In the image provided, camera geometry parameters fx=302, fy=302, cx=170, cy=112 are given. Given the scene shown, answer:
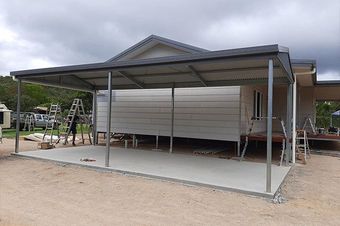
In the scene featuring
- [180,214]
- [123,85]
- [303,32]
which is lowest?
[180,214]

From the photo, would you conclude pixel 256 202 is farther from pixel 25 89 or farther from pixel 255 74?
pixel 25 89

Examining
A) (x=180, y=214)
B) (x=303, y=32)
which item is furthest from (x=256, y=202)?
(x=303, y=32)

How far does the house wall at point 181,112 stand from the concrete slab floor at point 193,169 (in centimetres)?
207

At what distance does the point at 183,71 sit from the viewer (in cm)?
927

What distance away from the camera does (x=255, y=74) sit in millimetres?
8812

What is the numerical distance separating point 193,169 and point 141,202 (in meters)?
2.81

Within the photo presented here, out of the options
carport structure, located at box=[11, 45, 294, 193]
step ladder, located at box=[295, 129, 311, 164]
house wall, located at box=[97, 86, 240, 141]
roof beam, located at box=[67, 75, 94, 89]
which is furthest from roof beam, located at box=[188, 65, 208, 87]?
roof beam, located at box=[67, 75, 94, 89]

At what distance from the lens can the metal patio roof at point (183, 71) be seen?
6.02 metres

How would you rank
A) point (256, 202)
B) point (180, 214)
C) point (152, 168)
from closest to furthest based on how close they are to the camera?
point (180, 214), point (256, 202), point (152, 168)

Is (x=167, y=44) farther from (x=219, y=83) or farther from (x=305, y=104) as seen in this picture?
(x=305, y=104)

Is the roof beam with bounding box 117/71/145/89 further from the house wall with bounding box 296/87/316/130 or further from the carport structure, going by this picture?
the house wall with bounding box 296/87/316/130

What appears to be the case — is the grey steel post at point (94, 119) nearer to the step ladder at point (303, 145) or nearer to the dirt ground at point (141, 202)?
the dirt ground at point (141, 202)

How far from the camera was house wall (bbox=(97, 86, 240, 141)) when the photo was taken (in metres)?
10.9

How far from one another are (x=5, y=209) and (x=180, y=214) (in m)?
2.60
